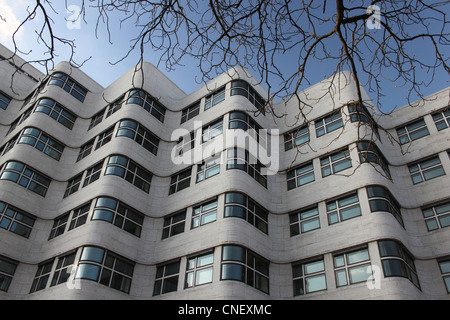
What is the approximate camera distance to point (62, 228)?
65.8ft

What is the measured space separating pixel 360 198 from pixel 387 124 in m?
7.52

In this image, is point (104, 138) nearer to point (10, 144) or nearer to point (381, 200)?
point (10, 144)

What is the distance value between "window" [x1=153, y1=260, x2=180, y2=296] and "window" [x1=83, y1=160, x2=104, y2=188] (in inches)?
270

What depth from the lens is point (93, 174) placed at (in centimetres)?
2122

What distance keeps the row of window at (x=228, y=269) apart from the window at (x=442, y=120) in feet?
25.0

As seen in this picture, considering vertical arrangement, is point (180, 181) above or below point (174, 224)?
above

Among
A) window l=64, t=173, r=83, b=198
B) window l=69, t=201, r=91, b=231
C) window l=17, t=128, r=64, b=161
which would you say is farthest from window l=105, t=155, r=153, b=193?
window l=17, t=128, r=64, b=161

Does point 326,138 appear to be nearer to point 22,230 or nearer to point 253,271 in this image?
point 253,271

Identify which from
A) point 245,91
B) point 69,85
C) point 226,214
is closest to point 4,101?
point 69,85

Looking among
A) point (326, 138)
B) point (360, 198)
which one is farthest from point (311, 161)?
point (360, 198)

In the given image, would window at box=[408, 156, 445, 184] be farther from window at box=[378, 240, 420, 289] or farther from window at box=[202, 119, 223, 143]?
window at box=[202, 119, 223, 143]

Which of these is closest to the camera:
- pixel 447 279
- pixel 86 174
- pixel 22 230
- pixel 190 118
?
pixel 447 279

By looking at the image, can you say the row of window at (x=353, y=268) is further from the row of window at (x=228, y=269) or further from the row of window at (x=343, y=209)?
the row of window at (x=343, y=209)

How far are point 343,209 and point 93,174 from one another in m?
14.4
